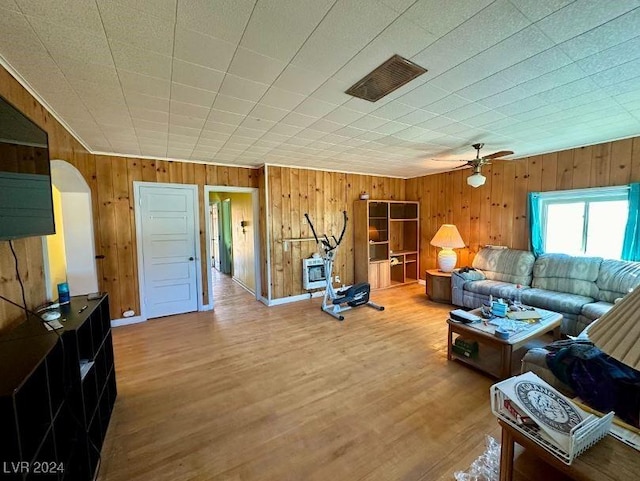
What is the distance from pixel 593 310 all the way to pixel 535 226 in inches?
61.6

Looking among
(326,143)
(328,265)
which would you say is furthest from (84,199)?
(328,265)

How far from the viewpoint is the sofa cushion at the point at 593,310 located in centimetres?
297

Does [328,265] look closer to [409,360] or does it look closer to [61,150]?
[409,360]

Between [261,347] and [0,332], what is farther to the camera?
[261,347]

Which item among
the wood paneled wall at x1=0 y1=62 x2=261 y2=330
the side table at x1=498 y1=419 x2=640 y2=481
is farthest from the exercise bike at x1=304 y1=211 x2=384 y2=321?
the side table at x1=498 y1=419 x2=640 y2=481

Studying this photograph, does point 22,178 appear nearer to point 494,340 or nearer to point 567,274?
point 494,340

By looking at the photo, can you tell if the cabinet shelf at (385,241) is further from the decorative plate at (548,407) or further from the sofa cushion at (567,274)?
the decorative plate at (548,407)

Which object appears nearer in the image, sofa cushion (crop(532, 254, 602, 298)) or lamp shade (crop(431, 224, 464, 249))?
sofa cushion (crop(532, 254, 602, 298))

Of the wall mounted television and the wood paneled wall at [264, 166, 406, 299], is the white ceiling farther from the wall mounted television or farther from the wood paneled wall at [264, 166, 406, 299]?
the wood paneled wall at [264, 166, 406, 299]

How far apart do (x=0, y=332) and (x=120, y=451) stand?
3.39 ft

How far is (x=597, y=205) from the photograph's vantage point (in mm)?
3740

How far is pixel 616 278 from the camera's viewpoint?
3205mm

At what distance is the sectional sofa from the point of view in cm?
317

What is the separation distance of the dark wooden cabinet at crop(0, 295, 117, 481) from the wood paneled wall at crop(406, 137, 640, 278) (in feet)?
18.2
